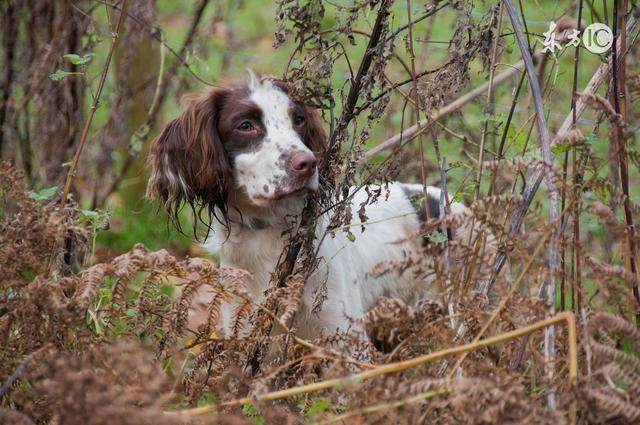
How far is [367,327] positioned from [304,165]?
3.30 feet

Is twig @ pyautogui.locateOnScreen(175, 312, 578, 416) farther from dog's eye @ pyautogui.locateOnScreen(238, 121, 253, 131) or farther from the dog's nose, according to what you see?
dog's eye @ pyautogui.locateOnScreen(238, 121, 253, 131)

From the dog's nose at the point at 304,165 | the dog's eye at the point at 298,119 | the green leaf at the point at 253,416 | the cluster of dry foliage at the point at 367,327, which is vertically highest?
the dog's eye at the point at 298,119

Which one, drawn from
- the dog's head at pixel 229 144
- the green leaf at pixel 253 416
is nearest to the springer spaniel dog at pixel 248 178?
the dog's head at pixel 229 144

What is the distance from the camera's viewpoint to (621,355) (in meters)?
1.91

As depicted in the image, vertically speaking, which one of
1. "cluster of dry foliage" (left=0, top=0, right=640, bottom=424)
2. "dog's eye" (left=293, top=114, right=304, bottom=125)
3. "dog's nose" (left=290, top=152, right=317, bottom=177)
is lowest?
"cluster of dry foliage" (left=0, top=0, right=640, bottom=424)

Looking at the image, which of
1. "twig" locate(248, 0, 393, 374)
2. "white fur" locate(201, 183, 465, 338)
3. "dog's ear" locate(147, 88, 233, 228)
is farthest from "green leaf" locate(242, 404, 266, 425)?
"dog's ear" locate(147, 88, 233, 228)

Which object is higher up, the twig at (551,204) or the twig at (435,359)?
the twig at (551,204)

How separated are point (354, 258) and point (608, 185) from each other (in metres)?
1.92

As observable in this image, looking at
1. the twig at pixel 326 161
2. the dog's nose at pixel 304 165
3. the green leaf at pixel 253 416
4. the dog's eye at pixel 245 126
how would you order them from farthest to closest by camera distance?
the dog's eye at pixel 245 126 < the dog's nose at pixel 304 165 < the twig at pixel 326 161 < the green leaf at pixel 253 416

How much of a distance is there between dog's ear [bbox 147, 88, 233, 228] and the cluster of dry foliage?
0.60m

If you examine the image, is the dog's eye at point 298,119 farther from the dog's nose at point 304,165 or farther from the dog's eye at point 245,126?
the dog's nose at point 304,165

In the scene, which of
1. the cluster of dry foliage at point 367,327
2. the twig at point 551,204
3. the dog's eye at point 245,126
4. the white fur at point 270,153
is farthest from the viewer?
the dog's eye at point 245,126

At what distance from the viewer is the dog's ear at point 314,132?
3500mm

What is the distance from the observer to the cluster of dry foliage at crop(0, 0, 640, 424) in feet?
6.29
